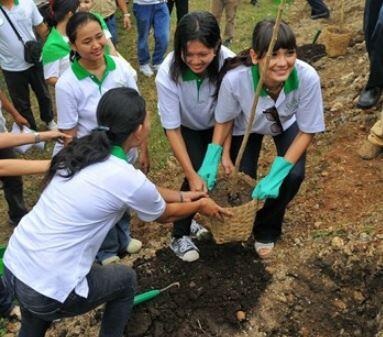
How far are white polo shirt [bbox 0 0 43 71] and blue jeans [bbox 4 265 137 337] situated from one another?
2.89 meters

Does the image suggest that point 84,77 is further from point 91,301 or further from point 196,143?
point 91,301

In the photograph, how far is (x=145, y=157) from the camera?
3.38m

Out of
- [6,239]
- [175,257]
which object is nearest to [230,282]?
[175,257]

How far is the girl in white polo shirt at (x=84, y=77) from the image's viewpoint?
291 centimetres

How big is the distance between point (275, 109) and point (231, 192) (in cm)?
56

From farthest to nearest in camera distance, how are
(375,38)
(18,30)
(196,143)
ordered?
(18,30)
(375,38)
(196,143)

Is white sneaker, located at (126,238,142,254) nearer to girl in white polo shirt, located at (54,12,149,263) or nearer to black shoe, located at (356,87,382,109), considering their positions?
girl in white polo shirt, located at (54,12,149,263)

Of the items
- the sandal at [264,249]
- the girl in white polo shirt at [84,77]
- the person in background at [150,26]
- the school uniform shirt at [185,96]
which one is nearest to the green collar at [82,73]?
the girl in white polo shirt at [84,77]

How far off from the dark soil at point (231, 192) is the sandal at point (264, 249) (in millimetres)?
501

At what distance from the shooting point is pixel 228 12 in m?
6.89

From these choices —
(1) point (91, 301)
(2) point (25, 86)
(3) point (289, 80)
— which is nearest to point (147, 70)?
(2) point (25, 86)

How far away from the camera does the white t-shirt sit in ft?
9.55

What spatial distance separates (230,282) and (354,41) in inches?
170

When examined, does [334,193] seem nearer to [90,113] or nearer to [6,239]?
[90,113]
